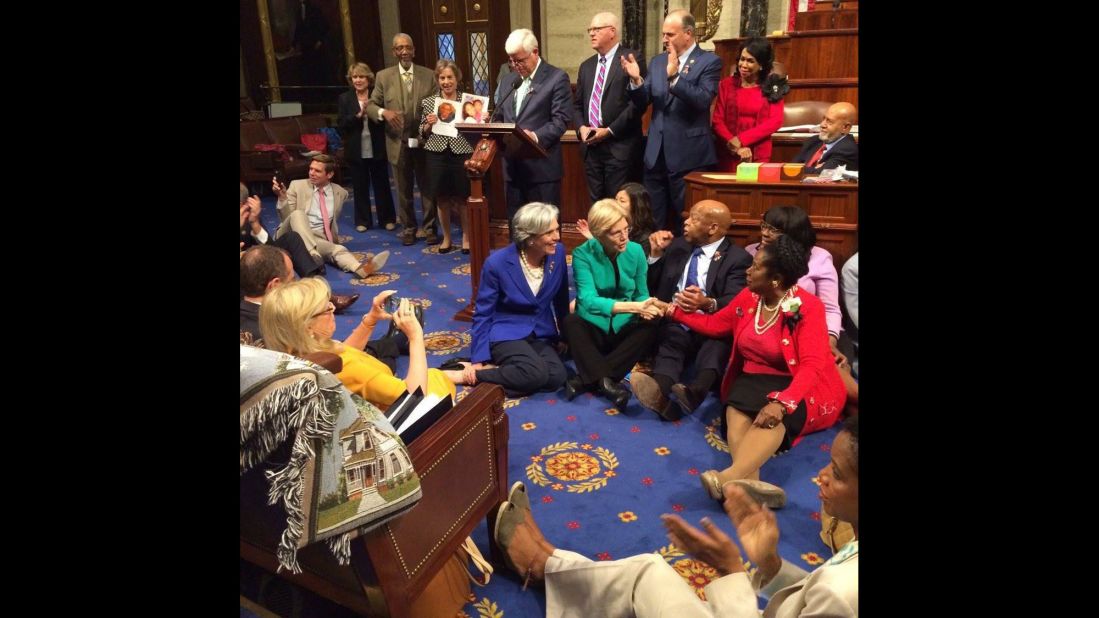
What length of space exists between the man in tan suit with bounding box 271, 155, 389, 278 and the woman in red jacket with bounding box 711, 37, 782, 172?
2.58 m

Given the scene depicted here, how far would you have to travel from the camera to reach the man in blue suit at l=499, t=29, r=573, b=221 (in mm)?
4895

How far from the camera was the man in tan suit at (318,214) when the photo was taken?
5281mm

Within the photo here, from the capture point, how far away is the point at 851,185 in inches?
147

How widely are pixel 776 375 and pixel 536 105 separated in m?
2.89

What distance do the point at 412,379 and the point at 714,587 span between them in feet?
4.26

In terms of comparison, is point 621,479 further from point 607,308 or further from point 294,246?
point 294,246

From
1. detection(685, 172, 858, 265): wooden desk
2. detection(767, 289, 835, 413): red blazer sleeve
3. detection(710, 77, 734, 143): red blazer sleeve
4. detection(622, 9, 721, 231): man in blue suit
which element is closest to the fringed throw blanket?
detection(767, 289, 835, 413): red blazer sleeve

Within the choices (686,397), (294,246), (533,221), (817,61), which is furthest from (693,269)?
(817,61)

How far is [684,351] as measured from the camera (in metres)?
3.47

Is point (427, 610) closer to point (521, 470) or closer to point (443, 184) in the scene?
point (521, 470)

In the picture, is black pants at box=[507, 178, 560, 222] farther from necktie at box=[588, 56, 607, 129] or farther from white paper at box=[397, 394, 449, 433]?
white paper at box=[397, 394, 449, 433]

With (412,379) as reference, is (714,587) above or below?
below
